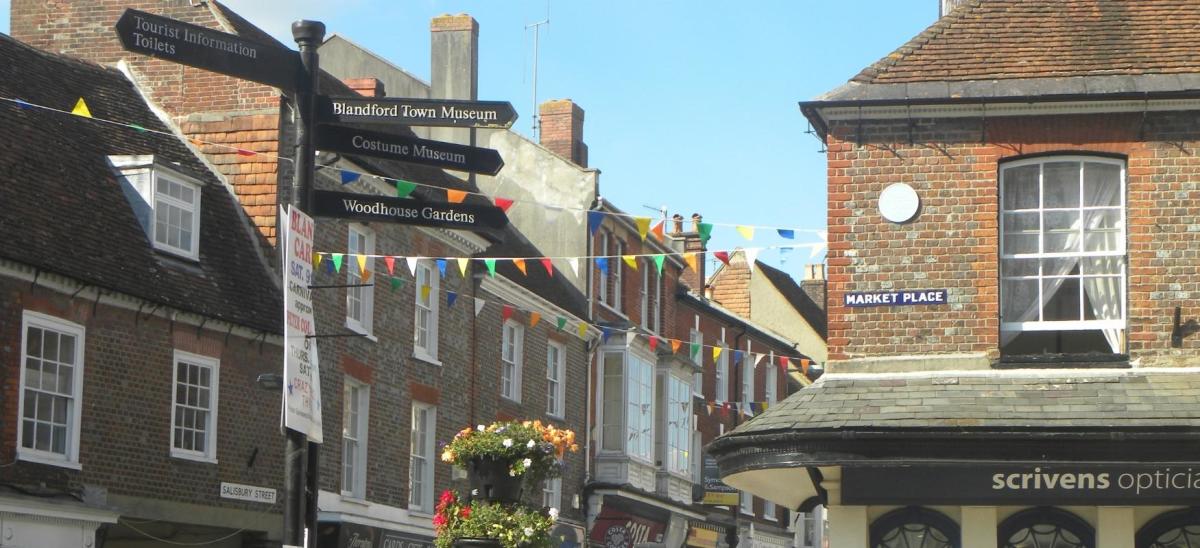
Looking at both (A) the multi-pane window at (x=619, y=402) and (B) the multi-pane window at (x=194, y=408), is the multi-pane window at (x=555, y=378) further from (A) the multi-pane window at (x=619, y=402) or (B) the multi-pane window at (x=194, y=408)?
(B) the multi-pane window at (x=194, y=408)

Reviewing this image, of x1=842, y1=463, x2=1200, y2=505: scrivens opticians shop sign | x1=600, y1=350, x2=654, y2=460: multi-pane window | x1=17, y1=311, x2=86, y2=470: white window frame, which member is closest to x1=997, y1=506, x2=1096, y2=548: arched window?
x1=842, y1=463, x2=1200, y2=505: scrivens opticians shop sign

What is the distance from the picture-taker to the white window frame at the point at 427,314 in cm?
2977

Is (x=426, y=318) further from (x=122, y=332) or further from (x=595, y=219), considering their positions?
(x=595, y=219)

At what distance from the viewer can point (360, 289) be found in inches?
1094

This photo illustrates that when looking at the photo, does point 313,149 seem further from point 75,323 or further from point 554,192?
point 554,192

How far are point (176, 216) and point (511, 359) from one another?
11047 mm

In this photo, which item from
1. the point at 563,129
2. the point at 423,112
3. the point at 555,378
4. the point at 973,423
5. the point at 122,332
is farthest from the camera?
the point at 563,129

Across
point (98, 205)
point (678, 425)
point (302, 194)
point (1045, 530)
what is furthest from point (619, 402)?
point (302, 194)

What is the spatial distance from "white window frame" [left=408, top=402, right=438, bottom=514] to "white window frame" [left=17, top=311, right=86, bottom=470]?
930 cm

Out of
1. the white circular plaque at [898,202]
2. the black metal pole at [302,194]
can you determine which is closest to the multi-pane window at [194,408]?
the white circular plaque at [898,202]

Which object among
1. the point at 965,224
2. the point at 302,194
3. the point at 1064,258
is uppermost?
the point at 965,224

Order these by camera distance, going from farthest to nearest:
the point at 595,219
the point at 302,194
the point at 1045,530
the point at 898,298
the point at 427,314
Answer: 1. the point at 427,314
2. the point at 595,219
3. the point at 898,298
4. the point at 1045,530
5. the point at 302,194

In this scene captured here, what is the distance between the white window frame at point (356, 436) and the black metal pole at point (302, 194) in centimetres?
1638

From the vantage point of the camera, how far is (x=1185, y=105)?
15461 mm
